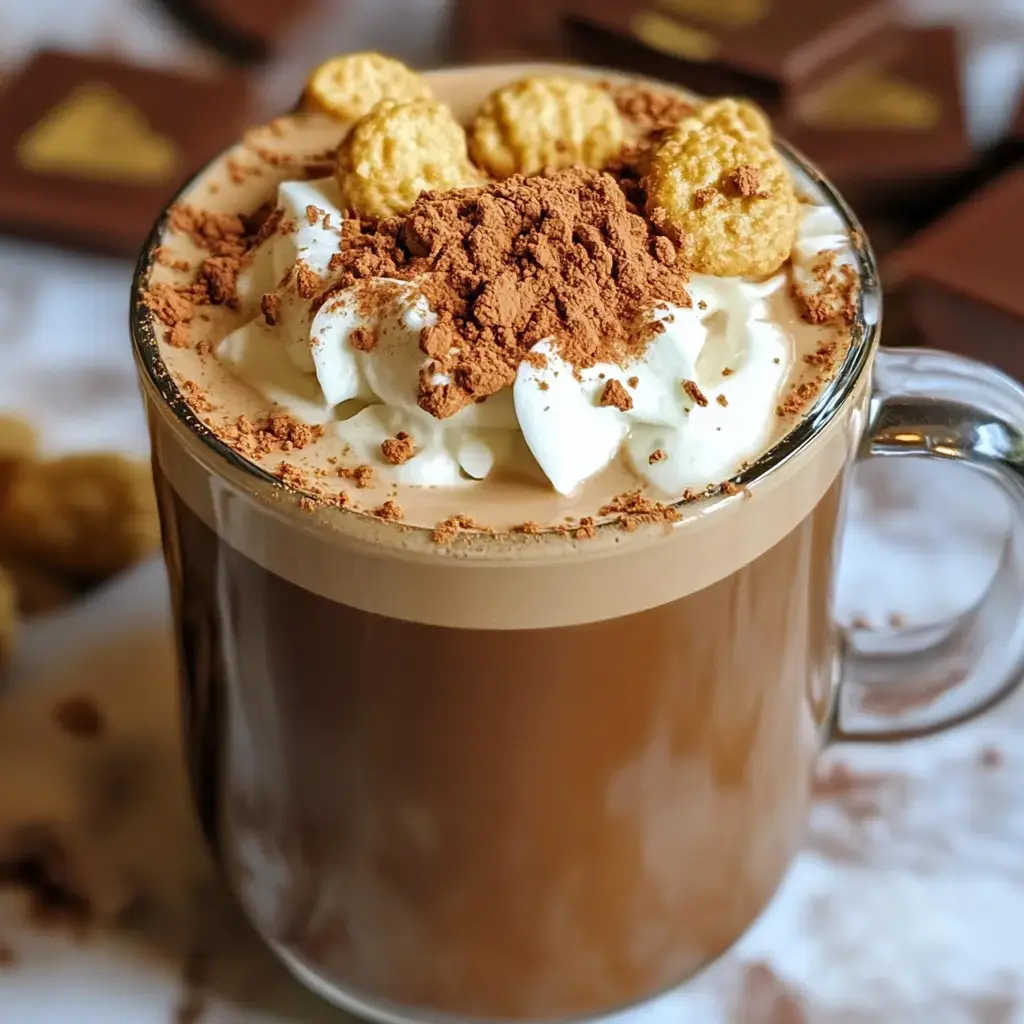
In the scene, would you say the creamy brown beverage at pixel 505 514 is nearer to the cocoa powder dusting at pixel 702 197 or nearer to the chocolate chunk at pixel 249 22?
the cocoa powder dusting at pixel 702 197

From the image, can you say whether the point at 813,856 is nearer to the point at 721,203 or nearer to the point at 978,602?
the point at 978,602

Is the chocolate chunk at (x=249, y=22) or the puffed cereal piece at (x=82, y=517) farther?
the chocolate chunk at (x=249, y=22)

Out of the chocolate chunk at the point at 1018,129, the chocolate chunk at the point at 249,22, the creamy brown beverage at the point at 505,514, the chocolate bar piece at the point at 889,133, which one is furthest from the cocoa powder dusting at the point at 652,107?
the chocolate chunk at the point at 249,22

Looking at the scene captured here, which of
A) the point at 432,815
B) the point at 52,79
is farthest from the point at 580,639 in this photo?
the point at 52,79

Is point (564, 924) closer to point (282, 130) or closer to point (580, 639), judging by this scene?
point (580, 639)

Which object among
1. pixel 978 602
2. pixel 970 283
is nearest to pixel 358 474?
pixel 978 602
